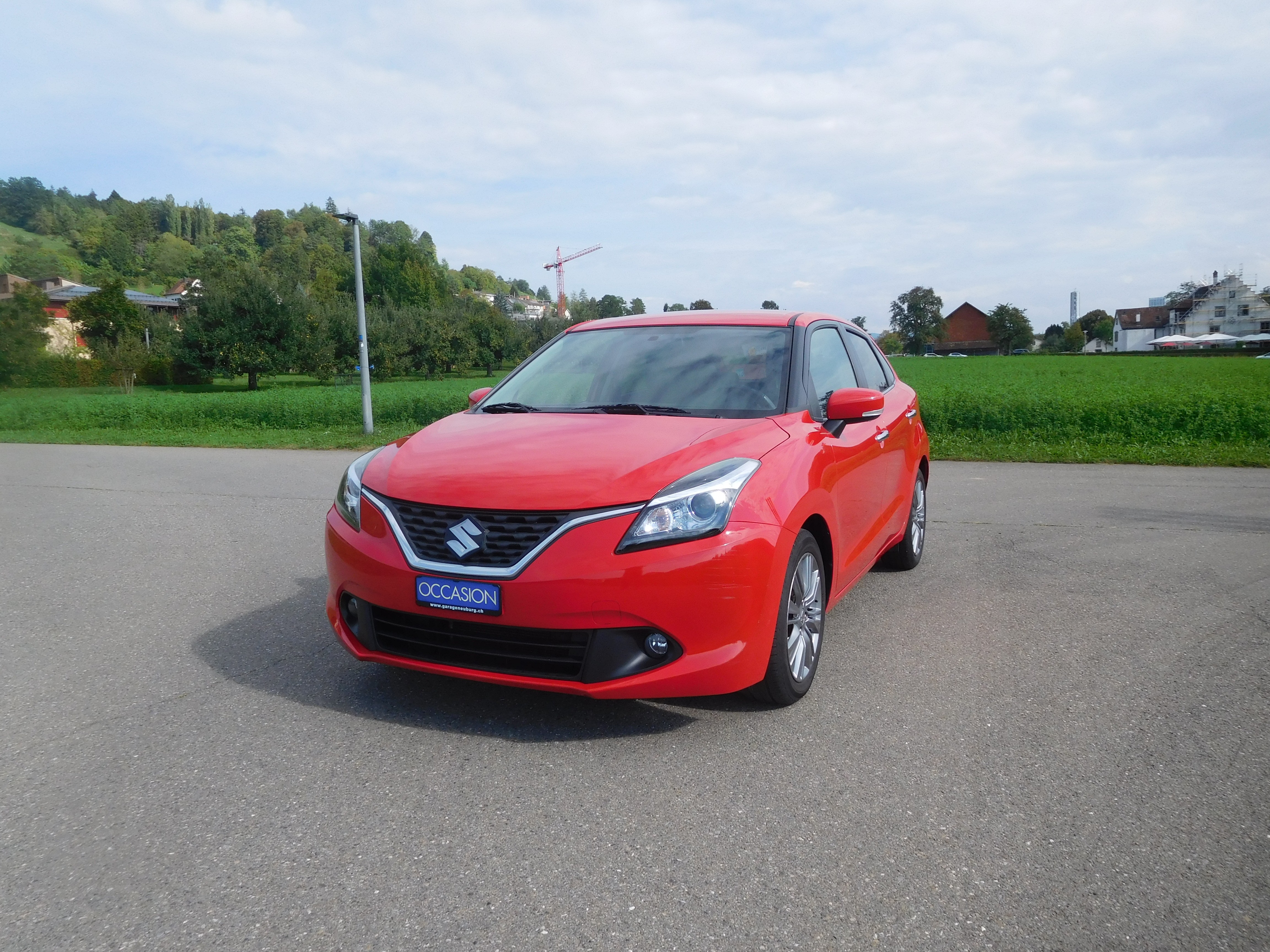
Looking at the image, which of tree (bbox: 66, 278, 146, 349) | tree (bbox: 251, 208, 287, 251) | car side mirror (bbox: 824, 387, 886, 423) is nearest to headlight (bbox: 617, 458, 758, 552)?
car side mirror (bbox: 824, 387, 886, 423)

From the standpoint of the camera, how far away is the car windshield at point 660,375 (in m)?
4.28

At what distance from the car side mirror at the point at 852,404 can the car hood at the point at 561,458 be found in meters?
0.38

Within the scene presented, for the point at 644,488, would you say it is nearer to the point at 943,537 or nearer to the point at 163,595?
the point at 163,595

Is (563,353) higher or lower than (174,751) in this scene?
higher

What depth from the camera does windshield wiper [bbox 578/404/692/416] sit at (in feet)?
13.8

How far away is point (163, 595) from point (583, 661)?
3769 millimetres

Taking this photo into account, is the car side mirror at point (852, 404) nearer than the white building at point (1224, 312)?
Yes

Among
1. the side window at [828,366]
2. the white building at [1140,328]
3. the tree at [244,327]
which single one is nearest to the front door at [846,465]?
the side window at [828,366]

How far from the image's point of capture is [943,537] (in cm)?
753

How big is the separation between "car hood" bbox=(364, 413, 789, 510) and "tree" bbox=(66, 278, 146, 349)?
5966 cm

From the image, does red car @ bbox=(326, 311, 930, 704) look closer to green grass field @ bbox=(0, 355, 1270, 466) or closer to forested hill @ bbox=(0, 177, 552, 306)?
green grass field @ bbox=(0, 355, 1270, 466)

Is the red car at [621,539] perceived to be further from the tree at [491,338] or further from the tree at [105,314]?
the tree at [491,338]

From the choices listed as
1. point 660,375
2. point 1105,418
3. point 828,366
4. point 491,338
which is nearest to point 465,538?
point 660,375

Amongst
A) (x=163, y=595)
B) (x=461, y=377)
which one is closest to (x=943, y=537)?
(x=163, y=595)
